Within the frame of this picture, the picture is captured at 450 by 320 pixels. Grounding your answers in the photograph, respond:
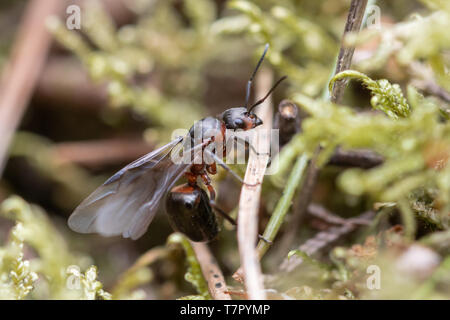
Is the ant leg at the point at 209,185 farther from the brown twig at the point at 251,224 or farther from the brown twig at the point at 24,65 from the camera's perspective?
the brown twig at the point at 24,65

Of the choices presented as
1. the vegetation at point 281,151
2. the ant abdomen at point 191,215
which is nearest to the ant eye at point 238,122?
the vegetation at point 281,151

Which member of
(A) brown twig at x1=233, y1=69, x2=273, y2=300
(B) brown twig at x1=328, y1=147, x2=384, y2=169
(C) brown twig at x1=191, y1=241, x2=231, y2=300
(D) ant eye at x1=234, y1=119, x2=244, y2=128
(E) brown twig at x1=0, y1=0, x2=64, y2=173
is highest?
(E) brown twig at x1=0, y1=0, x2=64, y2=173

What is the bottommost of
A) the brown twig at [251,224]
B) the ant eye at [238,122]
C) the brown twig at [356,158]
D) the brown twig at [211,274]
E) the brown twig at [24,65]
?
the brown twig at [211,274]

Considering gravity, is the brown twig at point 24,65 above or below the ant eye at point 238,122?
above

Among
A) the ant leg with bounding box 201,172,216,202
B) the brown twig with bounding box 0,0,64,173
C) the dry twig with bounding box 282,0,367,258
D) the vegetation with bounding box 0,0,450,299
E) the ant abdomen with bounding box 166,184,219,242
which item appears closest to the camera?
the vegetation with bounding box 0,0,450,299

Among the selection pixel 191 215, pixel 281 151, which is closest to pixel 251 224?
pixel 191 215

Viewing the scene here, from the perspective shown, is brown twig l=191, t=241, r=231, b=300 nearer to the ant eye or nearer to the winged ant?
the winged ant

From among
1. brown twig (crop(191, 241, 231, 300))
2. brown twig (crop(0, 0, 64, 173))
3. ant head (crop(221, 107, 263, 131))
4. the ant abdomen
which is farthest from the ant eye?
brown twig (crop(0, 0, 64, 173))

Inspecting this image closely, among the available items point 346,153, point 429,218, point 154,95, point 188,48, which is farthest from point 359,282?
A: point 188,48
